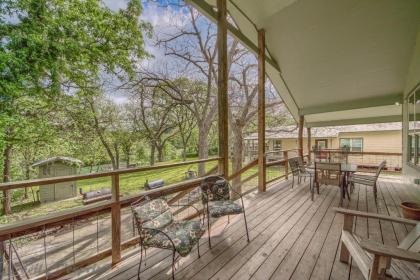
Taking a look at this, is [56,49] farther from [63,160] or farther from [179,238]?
[179,238]

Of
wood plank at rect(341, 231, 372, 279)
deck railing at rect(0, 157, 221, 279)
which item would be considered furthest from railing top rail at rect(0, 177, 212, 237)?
wood plank at rect(341, 231, 372, 279)

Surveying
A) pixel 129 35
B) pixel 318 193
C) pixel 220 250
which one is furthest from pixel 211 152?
pixel 220 250

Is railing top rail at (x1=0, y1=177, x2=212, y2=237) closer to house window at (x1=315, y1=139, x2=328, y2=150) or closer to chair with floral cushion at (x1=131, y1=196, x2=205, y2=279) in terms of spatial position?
chair with floral cushion at (x1=131, y1=196, x2=205, y2=279)

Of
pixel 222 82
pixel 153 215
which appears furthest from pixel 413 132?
pixel 153 215

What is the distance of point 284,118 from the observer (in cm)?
1232

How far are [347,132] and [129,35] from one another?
44.5 ft

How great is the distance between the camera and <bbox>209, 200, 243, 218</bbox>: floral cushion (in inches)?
96.3

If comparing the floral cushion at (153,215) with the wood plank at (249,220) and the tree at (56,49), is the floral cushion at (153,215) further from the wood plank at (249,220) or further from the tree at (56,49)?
the tree at (56,49)

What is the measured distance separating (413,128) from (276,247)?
4.90 meters

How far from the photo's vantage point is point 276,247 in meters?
2.41

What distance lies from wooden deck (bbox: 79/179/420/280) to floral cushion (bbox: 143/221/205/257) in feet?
1.23

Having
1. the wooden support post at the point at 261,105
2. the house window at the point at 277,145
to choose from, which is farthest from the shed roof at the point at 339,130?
the wooden support post at the point at 261,105

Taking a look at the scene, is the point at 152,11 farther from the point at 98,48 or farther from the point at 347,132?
the point at 347,132

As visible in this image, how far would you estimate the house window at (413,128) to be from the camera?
172 inches
